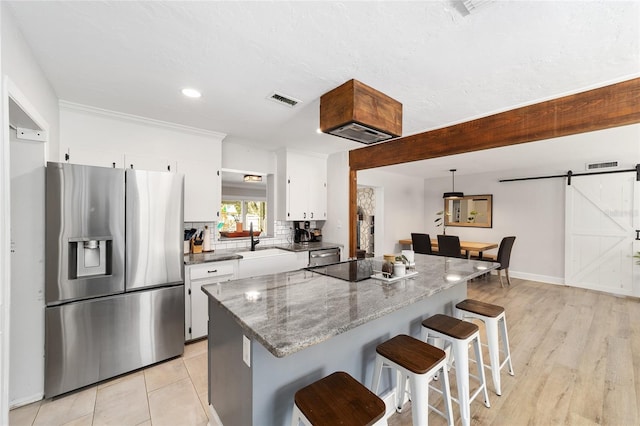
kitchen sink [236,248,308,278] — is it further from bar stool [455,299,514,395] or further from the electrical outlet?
bar stool [455,299,514,395]

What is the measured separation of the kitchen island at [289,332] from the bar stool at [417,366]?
7.9 inches

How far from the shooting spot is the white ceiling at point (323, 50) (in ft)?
4.33

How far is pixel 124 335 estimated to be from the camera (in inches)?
88.6

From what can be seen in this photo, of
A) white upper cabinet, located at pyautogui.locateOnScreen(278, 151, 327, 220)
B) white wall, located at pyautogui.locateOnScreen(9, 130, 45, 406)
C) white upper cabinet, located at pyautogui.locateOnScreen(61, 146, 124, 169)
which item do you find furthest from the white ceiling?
white upper cabinet, located at pyautogui.locateOnScreen(278, 151, 327, 220)

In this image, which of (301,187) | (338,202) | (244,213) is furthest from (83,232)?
(244,213)

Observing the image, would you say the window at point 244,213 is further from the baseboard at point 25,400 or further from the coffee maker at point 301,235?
the baseboard at point 25,400

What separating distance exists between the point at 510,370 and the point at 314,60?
118 inches

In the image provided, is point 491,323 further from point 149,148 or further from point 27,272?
point 149,148

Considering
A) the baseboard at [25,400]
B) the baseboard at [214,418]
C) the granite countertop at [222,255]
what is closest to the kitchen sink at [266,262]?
the granite countertop at [222,255]

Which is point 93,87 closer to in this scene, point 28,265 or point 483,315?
point 28,265

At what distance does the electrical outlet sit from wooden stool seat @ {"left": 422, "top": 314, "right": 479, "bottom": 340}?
129 cm

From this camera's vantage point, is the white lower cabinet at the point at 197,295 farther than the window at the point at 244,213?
No

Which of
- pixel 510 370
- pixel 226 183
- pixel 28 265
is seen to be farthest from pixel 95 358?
pixel 226 183

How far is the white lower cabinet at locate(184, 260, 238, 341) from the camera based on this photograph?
275 centimetres
